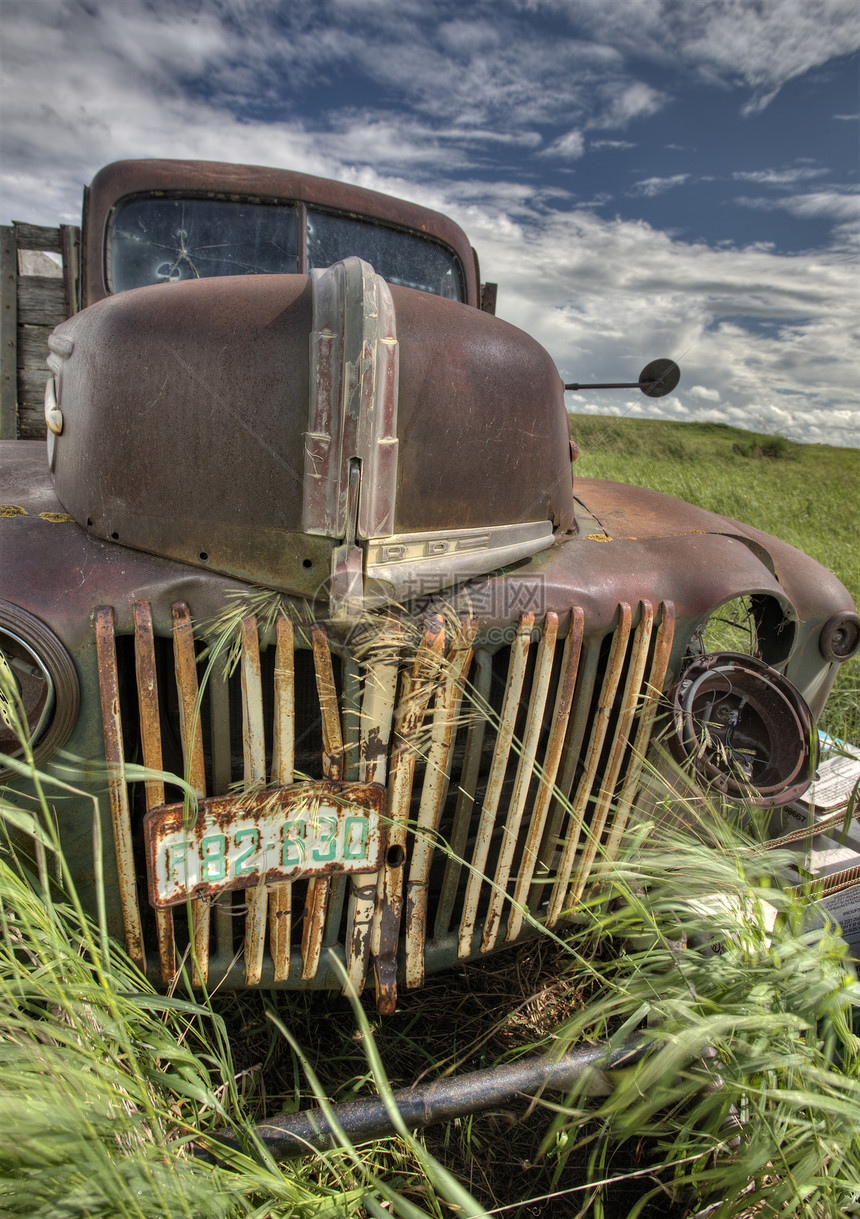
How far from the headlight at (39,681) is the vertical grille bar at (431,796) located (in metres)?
0.67

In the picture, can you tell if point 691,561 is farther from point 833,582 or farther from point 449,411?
point 449,411

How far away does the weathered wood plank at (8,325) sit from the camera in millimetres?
3100

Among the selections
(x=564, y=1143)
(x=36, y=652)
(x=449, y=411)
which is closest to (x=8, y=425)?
(x=36, y=652)

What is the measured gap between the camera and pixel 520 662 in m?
1.41

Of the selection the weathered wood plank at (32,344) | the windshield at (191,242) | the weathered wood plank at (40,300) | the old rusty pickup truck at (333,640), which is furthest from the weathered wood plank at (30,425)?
the old rusty pickup truck at (333,640)

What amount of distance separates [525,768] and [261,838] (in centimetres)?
56

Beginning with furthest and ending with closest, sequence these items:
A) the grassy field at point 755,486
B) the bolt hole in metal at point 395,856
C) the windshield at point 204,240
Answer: the grassy field at point 755,486, the windshield at point 204,240, the bolt hole in metal at point 395,856

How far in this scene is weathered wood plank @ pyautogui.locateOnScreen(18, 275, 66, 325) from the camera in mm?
3117

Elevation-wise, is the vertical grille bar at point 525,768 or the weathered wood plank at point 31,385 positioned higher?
the weathered wood plank at point 31,385

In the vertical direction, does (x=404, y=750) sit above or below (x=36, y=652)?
below

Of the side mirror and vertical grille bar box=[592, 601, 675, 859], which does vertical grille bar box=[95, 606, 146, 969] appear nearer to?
vertical grille bar box=[592, 601, 675, 859]

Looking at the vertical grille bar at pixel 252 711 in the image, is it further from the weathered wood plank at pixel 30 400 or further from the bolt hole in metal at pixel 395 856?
the weathered wood plank at pixel 30 400

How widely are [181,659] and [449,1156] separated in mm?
1180

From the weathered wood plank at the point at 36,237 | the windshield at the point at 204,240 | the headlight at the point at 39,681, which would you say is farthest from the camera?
the weathered wood plank at the point at 36,237
